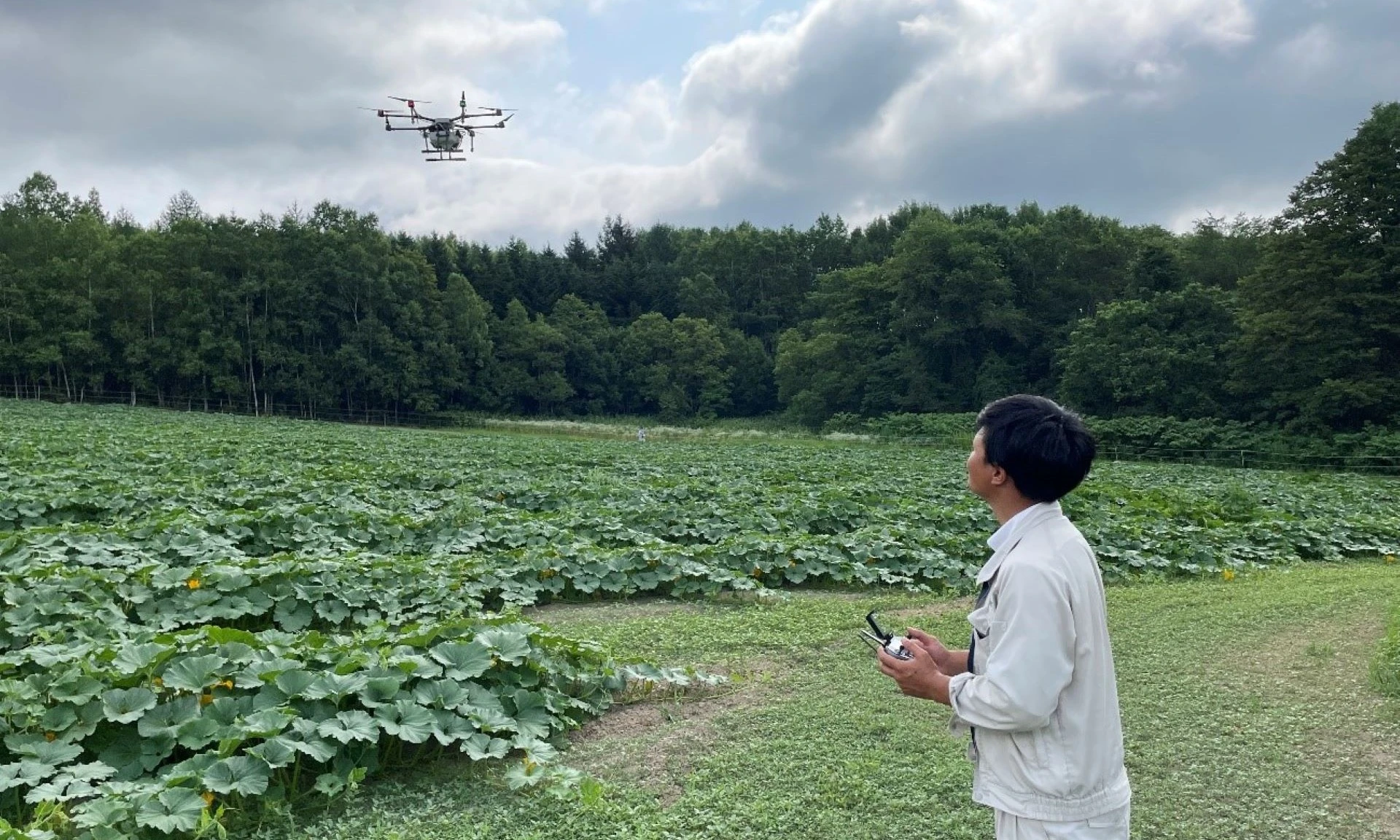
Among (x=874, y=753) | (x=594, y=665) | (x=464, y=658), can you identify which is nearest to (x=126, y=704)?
(x=464, y=658)

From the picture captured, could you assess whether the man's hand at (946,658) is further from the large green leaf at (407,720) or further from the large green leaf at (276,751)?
the large green leaf at (276,751)

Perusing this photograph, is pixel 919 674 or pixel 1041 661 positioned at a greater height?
pixel 1041 661

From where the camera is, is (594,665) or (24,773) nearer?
(24,773)

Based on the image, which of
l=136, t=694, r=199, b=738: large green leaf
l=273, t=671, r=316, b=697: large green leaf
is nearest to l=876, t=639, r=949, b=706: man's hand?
l=273, t=671, r=316, b=697: large green leaf

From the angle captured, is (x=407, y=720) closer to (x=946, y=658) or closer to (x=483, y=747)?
(x=483, y=747)

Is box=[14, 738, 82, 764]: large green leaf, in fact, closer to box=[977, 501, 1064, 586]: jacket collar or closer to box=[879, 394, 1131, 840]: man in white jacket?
box=[879, 394, 1131, 840]: man in white jacket

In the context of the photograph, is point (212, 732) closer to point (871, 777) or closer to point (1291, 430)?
point (871, 777)

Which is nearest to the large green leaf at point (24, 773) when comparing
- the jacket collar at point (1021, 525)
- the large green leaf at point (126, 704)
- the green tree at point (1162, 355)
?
the large green leaf at point (126, 704)
